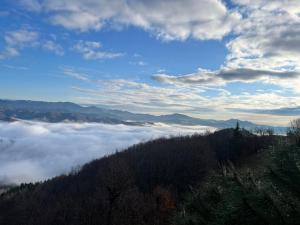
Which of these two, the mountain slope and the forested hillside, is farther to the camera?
the mountain slope

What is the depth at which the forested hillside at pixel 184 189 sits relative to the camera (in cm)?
1123

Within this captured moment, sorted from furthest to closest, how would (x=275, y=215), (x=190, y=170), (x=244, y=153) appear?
(x=190, y=170) < (x=244, y=153) < (x=275, y=215)

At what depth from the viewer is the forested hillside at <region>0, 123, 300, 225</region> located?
11.2 metres

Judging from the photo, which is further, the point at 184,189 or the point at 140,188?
the point at 140,188

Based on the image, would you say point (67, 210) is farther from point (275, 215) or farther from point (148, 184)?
point (275, 215)

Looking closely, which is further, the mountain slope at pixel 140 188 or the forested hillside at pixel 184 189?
the mountain slope at pixel 140 188

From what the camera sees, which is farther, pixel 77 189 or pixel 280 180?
pixel 77 189

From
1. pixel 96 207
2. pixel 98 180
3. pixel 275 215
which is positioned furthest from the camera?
pixel 98 180

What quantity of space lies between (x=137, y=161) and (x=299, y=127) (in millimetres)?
163596

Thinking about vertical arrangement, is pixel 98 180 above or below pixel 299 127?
below

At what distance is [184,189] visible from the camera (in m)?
130

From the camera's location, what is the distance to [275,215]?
10.7 meters

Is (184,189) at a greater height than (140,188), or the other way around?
(184,189)

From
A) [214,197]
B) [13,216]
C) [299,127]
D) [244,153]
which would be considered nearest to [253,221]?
[299,127]
